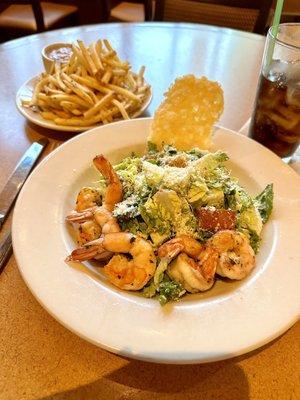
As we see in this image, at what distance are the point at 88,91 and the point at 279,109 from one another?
871mm

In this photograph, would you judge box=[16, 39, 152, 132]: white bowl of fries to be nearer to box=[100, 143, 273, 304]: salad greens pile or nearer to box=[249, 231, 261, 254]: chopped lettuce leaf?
box=[100, 143, 273, 304]: salad greens pile

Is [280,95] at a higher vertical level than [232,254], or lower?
higher

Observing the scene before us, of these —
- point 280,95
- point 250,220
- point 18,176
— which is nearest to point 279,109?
point 280,95

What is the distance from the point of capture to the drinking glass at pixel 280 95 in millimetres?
1422

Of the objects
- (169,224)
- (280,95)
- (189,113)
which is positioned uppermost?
(280,95)

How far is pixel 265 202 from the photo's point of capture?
127 centimetres

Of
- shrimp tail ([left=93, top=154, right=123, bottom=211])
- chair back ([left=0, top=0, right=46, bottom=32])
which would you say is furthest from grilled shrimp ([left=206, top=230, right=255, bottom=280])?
chair back ([left=0, top=0, right=46, bottom=32])

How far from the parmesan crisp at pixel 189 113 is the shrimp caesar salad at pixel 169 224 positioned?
0.41 ft

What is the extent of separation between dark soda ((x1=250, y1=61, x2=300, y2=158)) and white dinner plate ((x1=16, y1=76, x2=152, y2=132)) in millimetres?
571

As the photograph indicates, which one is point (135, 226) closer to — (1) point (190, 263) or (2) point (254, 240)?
(1) point (190, 263)

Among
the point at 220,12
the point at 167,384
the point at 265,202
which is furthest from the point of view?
the point at 220,12

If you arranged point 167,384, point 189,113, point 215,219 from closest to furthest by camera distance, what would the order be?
point 167,384, point 215,219, point 189,113

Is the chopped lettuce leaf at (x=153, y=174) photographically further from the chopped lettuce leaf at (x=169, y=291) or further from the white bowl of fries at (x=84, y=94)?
the white bowl of fries at (x=84, y=94)

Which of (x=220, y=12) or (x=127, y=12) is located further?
(x=127, y=12)
